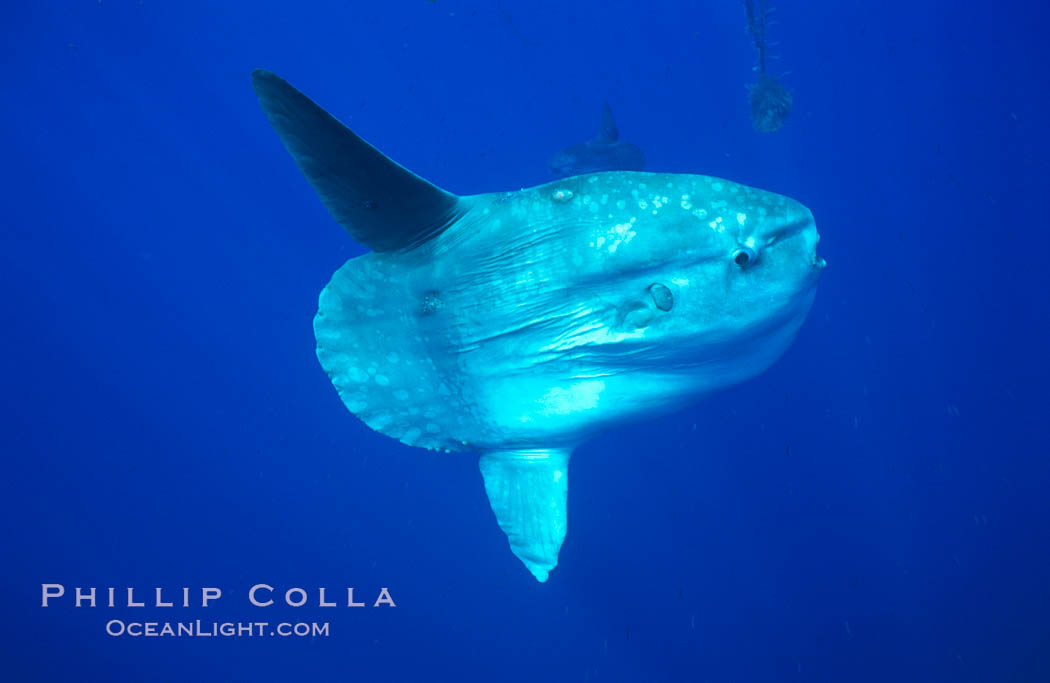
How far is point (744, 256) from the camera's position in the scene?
6.95 feet

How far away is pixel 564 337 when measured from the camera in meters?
2.33

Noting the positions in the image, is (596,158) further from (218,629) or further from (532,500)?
(218,629)

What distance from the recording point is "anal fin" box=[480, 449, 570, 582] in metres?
2.58

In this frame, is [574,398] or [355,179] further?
[574,398]

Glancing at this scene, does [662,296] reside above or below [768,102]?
below

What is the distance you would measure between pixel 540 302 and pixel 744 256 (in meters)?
0.83

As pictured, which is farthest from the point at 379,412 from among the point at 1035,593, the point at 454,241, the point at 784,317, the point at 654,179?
the point at 1035,593

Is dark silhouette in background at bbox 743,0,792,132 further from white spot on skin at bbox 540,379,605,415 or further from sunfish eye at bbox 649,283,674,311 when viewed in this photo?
white spot on skin at bbox 540,379,605,415

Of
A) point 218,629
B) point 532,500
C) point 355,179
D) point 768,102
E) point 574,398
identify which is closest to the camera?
point 355,179

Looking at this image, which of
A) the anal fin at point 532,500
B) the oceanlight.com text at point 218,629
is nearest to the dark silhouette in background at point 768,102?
the anal fin at point 532,500

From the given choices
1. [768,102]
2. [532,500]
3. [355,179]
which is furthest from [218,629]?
[768,102]

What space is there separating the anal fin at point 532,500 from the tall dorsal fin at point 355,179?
3.86 feet

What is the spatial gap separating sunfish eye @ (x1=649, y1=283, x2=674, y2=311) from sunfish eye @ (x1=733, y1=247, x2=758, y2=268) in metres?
0.28

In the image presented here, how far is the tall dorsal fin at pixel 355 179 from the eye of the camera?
187 cm
